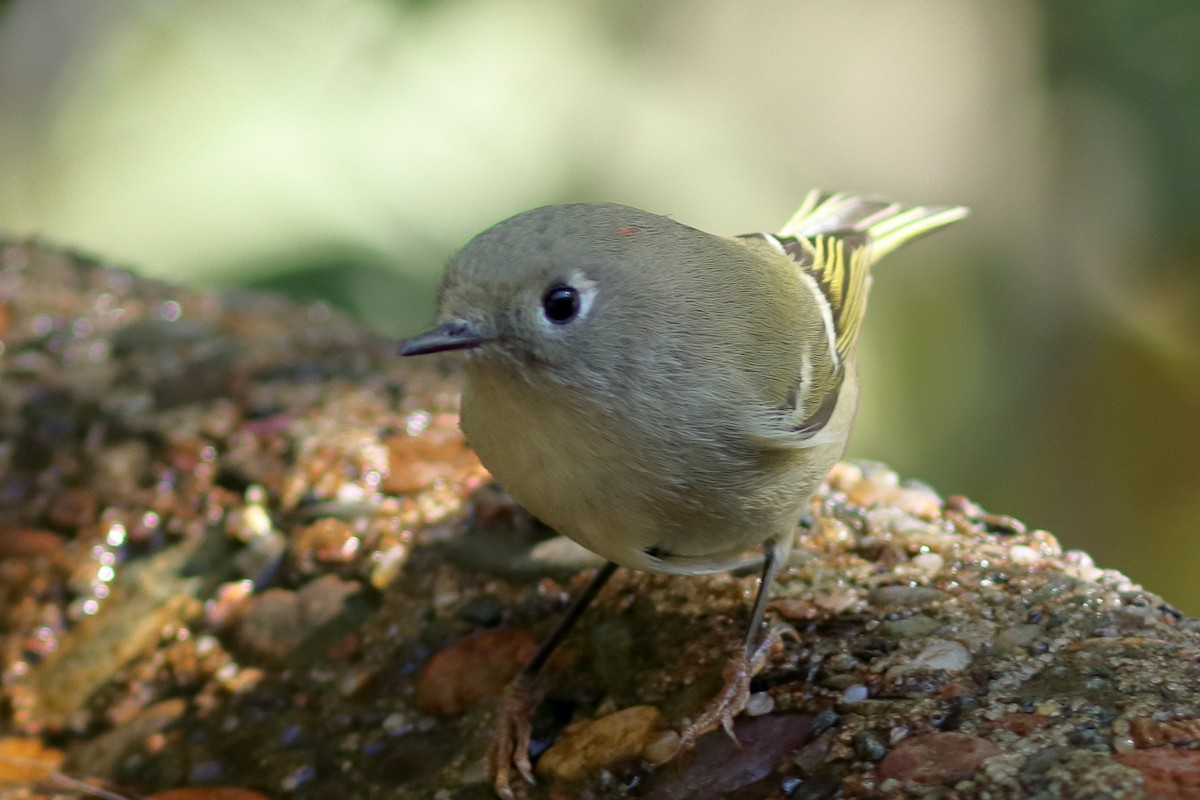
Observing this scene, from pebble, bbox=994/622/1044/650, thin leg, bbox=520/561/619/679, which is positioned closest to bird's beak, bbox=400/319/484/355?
thin leg, bbox=520/561/619/679

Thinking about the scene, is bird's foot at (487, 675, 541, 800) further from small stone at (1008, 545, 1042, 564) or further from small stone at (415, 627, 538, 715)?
small stone at (1008, 545, 1042, 564)

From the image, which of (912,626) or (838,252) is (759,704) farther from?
(838,252)

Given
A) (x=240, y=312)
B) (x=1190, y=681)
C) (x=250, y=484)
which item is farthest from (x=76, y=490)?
(x=1190, y=681)

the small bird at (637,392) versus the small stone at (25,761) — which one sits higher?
the small bird at (637,392)

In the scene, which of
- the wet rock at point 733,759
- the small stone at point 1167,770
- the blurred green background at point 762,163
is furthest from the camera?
the blurred green background at point 762,163

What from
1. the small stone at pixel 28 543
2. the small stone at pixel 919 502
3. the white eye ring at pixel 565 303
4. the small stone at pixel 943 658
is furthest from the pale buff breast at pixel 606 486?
the small stone at pixel 28 543

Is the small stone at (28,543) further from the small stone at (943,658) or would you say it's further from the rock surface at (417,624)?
the small stone at (943,658)
